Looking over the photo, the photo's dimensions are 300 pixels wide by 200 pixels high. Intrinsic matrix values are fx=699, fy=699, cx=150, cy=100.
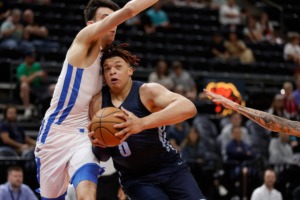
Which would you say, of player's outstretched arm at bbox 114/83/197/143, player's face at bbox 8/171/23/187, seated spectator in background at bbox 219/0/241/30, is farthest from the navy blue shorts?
seated spectator in background at bbox 219/0/241/30

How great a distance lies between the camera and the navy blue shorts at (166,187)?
5859mm

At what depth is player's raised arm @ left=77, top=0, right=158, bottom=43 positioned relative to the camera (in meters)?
5.60

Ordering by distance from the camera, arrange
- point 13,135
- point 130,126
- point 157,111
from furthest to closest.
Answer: point 13,135 < point 157,111 < point 130,126

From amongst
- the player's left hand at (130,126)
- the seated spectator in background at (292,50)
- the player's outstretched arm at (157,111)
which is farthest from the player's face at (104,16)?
the seated spectator in background at (292,50)

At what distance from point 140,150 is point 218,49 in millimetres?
11454

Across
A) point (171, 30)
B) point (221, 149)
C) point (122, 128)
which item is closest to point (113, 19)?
point (122, 128)

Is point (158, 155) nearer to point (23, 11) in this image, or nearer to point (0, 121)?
point (0, 121)

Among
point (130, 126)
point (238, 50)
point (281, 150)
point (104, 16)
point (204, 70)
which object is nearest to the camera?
point (130, 126)

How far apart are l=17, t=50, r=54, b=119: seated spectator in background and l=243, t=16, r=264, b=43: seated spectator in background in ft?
22.9

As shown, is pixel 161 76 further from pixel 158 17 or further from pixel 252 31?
pixel 252 31

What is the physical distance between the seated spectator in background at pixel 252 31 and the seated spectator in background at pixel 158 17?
2521 mm

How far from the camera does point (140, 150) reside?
591 cm

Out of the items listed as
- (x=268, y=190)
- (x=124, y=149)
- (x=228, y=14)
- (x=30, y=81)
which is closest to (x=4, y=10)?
(x=30, y=81)

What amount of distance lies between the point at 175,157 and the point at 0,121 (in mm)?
6259
